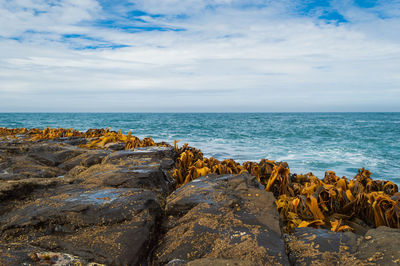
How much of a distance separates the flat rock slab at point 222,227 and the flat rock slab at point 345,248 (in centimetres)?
14

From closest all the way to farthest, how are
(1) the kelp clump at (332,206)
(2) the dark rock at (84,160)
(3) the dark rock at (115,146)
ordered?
1. (1) the kelp clump at (332,206)
2. (2) the dark rock at (84,160)
3. (3) the dark rock at (115,146)

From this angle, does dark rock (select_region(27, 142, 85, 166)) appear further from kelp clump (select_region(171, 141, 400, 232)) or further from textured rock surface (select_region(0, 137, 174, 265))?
kelp clump (select_region(171, 141, 400, 232))

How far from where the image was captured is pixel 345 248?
139cm

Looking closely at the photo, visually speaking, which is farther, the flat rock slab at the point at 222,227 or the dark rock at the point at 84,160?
the dark rock at the point at 84,160

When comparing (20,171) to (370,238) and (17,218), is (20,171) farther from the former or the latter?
(370,238)

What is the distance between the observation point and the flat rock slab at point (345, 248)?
4.08ft

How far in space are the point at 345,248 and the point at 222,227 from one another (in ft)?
2.30

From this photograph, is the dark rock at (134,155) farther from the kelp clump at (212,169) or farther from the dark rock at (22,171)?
the dark rock at (22,171)

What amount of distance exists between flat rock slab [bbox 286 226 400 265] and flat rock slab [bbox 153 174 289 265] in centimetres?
14

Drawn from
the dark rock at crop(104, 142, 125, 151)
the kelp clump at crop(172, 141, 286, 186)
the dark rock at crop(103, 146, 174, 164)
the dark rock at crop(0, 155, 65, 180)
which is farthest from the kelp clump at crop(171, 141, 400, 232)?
the dark rock at crop(104, 142, 125, 151)

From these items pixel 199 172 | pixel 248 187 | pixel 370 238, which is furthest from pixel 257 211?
pixel 199 172

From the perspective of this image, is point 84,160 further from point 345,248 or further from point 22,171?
point 345,248

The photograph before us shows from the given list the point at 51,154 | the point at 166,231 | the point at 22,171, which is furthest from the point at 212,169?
the point at 51,154

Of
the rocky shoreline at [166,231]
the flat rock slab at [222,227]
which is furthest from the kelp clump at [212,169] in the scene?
the flat rock slab at [222,227]
